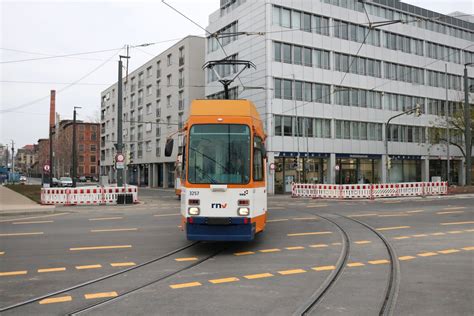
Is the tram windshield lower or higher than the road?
higher

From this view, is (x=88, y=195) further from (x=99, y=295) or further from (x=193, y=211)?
(x=99, y=295)

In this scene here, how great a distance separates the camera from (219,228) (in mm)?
8906

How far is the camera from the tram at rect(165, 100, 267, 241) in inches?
350

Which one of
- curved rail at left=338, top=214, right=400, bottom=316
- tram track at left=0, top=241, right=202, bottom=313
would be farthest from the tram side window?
curved rail at left=338, top=214, right=400, bottom=316

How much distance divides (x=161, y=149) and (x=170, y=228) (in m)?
44.2

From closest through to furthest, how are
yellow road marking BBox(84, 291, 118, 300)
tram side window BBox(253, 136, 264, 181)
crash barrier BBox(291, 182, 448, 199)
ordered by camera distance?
yellow road marking BBox(84, 291, 118, 300), tram side window BBox(253, 136, 264, 181), crash barrier BBox(291, 182, 448, 199)

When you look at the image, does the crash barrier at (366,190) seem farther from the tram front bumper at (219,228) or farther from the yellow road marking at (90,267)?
the yellow road marking at (90,267)

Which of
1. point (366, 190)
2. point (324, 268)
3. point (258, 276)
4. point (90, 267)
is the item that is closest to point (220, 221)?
point (258, 276)

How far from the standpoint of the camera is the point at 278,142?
130ft

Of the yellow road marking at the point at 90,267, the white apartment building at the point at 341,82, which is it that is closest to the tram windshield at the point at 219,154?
the yellow road marking at the point at 90,267

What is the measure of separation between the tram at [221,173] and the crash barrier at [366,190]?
2252 cm

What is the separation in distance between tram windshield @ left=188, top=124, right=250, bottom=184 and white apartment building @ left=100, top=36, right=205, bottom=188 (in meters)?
35.6

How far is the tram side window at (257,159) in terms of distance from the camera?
30.6 feet

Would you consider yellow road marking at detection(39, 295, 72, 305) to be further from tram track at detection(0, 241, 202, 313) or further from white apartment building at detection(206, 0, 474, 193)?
white apartment building at detection(206, 0, 474, 193)
